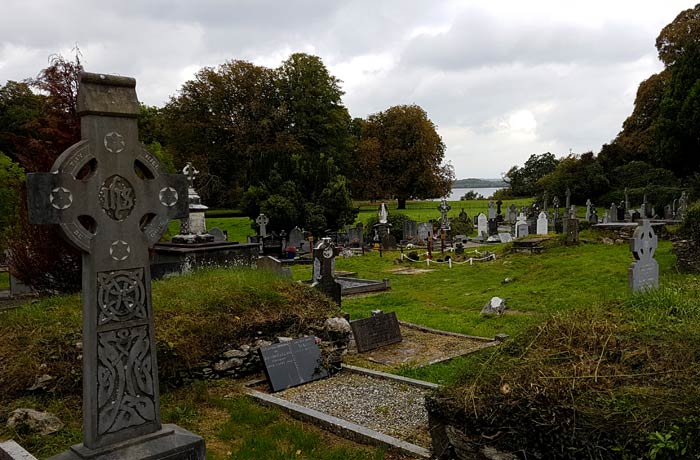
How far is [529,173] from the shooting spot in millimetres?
65062

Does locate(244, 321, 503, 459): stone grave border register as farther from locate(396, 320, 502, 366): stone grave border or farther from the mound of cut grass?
the mound of cut grass

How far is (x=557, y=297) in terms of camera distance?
13.3 metres

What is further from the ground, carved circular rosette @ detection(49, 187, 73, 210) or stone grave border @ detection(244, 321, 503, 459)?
carved circular rosette @ detection(49, 187, 73, 210)

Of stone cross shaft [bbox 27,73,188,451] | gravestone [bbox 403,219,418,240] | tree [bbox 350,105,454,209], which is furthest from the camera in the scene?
tree [bbox 350,105,454,209]

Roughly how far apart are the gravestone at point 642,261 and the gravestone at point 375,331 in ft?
15.9

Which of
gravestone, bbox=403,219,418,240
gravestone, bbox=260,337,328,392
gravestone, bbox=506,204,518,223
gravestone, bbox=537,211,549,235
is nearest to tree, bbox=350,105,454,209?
gravestone, bbox=506,204,518,223

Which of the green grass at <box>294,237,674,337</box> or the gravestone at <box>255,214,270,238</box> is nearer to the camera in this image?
the green grass at <box>294,237,674,337</box>

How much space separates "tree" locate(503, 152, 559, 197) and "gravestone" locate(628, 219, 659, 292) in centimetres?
5193

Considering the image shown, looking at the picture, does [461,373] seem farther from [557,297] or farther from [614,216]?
[614,216]

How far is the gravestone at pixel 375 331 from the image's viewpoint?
32.2 ft

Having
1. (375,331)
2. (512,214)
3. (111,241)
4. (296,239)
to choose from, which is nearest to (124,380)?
(111,241)

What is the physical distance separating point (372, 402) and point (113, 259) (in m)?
4.00

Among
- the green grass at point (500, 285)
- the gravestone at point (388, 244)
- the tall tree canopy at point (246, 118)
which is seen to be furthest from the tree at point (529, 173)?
the green grass at point (500, 285)

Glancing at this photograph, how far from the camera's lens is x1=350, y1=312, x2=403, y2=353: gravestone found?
980 cm
